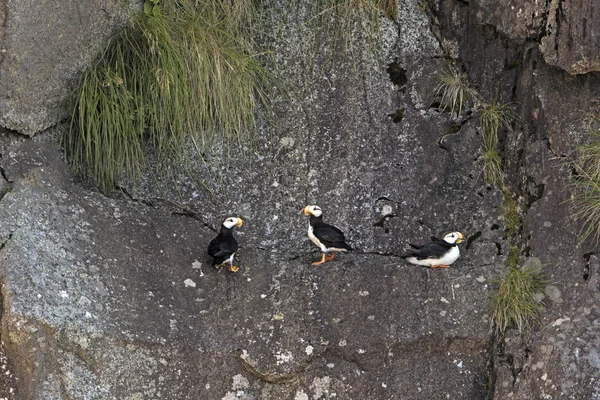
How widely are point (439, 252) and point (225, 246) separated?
52.2 inches

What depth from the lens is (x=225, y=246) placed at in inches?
224

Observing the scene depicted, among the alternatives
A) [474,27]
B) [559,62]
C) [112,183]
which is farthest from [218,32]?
[559,62]

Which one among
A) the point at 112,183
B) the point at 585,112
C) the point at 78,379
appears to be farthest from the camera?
the point at 112,183

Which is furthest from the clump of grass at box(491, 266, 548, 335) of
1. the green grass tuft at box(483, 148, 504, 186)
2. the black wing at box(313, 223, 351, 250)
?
the black wing at box(313, 223, 351, 250)

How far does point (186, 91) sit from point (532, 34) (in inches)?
91.4

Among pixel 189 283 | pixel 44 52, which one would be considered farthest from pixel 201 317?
pixel 44 52

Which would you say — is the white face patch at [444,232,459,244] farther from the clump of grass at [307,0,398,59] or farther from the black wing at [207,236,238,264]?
the clump of grass at [307,0,398,59]

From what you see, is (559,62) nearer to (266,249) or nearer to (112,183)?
(266,249)

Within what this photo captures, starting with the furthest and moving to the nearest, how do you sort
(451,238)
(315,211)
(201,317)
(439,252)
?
(315,211) < (451,238) < (439,252) < (201,317)

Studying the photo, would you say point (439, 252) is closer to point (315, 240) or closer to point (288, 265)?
point (315, 240)

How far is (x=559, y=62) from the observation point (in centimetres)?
565

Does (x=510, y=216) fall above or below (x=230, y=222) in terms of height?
above

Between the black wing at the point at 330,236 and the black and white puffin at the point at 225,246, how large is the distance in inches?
20.5

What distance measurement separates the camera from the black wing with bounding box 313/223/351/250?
5.71 metres
